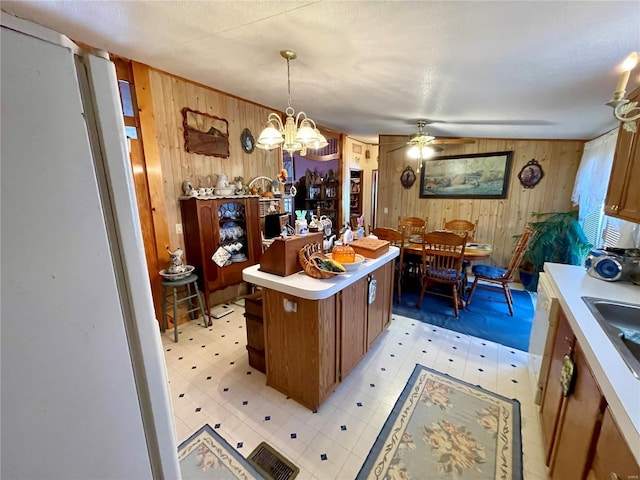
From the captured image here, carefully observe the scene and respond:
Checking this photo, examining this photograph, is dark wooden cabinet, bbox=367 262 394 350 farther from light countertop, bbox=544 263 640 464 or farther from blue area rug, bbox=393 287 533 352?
light countertop, bbox=544 263 640 464

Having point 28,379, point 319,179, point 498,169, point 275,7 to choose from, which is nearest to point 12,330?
point 28,379

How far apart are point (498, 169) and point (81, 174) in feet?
16.6

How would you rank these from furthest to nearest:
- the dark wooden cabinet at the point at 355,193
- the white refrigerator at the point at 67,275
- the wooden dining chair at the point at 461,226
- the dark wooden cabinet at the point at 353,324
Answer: the dark wooden cabinet at the point at 355,193 < the wooden dining chair at the point at 461,226 < the dark wooden cabinet at the point at 353,324 < the white refrigerator at the point at 67,275

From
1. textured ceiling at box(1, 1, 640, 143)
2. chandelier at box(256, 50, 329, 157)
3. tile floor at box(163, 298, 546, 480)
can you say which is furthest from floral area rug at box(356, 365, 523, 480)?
textured ceiling at box(1, 1, 640, 143)

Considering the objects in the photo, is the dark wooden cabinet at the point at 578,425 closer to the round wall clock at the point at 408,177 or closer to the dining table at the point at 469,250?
the dining table at the point at 469,250

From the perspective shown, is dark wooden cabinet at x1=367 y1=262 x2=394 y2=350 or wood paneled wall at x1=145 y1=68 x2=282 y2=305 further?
wood paneled wall at x1=145 y1=68 x2=282 y2=305

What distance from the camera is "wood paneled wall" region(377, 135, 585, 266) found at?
3.95m

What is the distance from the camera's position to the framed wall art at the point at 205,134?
2809 mm

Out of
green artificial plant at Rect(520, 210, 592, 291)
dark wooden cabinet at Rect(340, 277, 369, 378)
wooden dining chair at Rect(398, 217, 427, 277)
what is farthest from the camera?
wooden dining chair at Rect(398, 217, 427, 277)

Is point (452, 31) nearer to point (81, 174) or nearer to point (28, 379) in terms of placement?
point (81, 174)

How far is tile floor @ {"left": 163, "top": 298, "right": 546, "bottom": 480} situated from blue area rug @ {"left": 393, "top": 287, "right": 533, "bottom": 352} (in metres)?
0.16

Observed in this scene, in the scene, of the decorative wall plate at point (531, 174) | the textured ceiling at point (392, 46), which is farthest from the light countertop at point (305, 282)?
the decorative wall plate at point (531, 174)

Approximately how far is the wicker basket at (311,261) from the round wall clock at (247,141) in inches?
→ 83.3

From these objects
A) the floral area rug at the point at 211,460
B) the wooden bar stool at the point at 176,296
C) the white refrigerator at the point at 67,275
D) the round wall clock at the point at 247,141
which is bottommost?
the floral area rug at the point at 211,460
